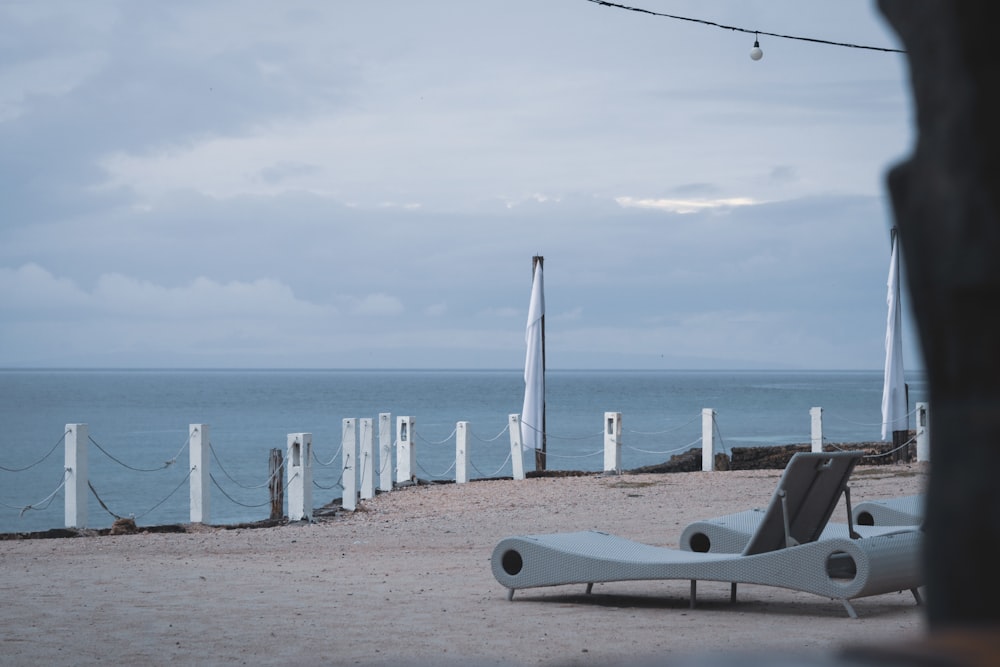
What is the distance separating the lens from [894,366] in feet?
62.7

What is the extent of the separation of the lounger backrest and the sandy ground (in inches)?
16.9

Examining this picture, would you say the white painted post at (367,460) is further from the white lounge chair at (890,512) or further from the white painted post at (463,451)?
the white lounge chair at (890,512)

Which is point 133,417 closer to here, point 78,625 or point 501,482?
point 501,482

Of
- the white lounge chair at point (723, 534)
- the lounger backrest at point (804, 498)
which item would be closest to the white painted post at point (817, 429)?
the white lounge chair at point (723, 534)

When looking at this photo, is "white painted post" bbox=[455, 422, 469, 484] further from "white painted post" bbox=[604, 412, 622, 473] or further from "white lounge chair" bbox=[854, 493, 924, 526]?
"white lounge chair" bbox=[854, 493, 924, 526]

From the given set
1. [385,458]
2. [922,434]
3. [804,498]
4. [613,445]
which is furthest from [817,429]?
[804,498]

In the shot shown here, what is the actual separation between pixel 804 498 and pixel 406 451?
11.4 meters

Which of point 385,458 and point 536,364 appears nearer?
point 385,458

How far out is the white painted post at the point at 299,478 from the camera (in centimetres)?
1307

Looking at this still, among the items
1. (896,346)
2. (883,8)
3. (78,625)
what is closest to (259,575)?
(78,625)

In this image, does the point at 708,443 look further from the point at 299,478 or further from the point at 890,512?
the point at 890,512

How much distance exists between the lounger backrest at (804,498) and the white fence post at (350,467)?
7.98 m

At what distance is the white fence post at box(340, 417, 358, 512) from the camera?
562 inches

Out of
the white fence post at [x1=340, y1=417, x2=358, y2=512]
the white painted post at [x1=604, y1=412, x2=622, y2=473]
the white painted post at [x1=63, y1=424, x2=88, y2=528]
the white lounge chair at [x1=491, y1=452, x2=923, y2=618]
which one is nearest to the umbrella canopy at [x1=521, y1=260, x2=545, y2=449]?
the white painted post at [x1=604, y1=412, x2=622, y2=473]
